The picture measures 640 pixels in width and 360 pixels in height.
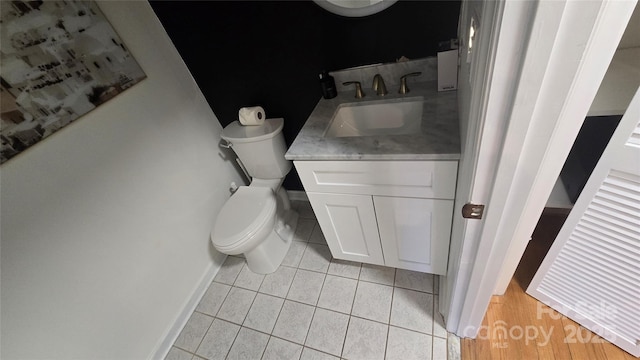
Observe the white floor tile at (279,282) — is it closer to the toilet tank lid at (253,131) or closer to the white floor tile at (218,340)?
the white floor tile at (218,340)

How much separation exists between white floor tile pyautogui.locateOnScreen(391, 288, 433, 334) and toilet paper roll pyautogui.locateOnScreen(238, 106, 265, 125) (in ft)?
4.13

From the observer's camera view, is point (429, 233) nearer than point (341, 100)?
Yes

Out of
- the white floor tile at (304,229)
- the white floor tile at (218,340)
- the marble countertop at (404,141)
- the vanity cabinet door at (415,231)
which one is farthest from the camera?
the white floor tile at (304,229)

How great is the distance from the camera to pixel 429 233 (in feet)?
3.63

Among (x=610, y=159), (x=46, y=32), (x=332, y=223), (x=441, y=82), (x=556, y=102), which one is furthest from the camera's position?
(x=332, y=223)

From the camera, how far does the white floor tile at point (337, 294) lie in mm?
1392

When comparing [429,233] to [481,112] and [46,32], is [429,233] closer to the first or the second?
[481,112]

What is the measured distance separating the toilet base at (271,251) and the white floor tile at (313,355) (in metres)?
0.52

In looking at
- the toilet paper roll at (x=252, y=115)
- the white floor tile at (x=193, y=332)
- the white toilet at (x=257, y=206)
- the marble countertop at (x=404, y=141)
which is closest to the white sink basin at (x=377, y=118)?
the marble countertop at (x=404, y=141)

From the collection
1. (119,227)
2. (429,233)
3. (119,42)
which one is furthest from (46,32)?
(429,233)

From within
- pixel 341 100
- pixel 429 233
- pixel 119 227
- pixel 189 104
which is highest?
pixel 189 104

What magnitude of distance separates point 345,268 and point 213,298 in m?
0.86

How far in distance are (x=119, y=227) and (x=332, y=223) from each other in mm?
1028

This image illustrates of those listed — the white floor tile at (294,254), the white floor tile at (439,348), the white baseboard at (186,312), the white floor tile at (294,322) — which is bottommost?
the white floor tile at (439,348)
